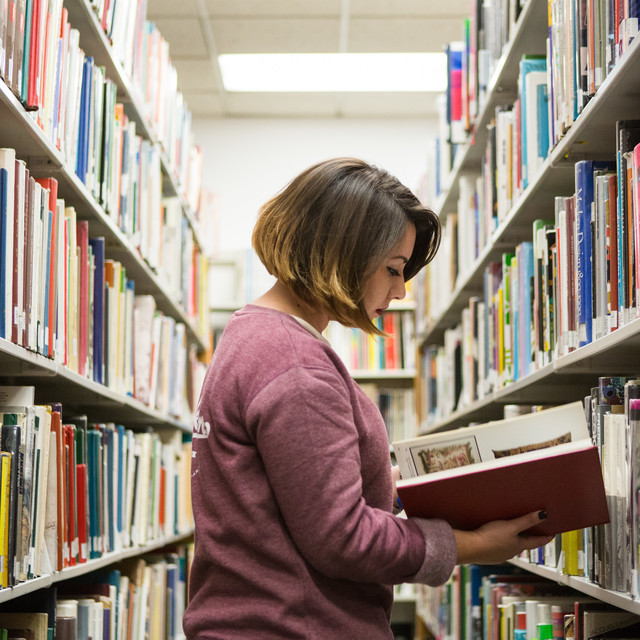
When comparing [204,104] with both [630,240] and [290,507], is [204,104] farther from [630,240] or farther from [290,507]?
[290,507]

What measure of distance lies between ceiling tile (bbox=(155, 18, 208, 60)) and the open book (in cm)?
331

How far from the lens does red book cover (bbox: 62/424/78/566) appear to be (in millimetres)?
1893

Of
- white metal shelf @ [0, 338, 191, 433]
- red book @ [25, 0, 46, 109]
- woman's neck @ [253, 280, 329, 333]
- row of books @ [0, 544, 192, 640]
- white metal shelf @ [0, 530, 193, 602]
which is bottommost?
row of books @ [0, 544, 192, 640]

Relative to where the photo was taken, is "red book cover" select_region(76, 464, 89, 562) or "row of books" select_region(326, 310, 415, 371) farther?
"row of books" select_region(326, 310, 415, 371)

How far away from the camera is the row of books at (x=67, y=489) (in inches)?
57.1

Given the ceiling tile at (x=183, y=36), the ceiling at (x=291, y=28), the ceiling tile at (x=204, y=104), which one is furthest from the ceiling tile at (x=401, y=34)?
the ceiling tile at (x=204, y=104)

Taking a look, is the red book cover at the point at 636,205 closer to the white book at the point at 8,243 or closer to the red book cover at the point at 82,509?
the white book at the point at 8,243

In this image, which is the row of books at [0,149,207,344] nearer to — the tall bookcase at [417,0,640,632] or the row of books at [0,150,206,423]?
the row of books at [0,150,206,423]

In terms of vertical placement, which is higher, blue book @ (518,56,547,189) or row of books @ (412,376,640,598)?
blue book @ (518,56,547,189)

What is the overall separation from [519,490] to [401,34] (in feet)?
11.5

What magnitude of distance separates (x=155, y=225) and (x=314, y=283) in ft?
5.88

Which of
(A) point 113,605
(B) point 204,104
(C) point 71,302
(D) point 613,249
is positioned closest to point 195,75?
(B) point 204,104

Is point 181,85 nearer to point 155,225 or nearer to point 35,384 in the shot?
point 155,225

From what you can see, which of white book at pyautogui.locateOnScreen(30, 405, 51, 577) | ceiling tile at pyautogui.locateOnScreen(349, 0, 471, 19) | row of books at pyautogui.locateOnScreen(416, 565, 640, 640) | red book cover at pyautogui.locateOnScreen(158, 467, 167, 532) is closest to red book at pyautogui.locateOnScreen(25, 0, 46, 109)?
white book at pyautogui.locateOnScreen(30, 405, 51, 577)
